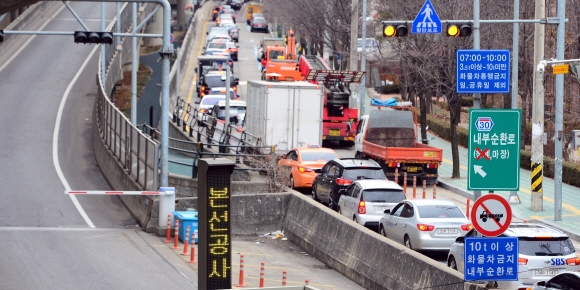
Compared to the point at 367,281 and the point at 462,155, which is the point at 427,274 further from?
the point at 462,155

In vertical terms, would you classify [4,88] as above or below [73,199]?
above

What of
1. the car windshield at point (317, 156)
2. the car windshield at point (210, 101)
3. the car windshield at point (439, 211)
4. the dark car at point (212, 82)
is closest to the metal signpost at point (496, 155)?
the car windshield at point (439, 211)

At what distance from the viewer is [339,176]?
28031 millimetres

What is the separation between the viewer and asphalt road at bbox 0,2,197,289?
63.4ft

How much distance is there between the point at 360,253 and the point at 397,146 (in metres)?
17.0

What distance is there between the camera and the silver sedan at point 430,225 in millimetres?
21109

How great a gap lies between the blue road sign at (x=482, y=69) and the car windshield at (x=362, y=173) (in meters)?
10.9

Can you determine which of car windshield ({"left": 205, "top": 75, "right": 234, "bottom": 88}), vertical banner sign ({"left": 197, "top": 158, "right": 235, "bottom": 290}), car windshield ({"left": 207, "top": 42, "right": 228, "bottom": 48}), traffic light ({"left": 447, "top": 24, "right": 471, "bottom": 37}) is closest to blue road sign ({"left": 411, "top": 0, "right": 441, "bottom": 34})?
traffic light ({"left": 447, "top": 24, "right": 471, "bottom": 37})

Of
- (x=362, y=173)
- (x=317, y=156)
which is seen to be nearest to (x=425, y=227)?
(x=362, y=173)

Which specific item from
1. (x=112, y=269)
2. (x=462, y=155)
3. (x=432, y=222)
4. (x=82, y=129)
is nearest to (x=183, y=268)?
(x=112, y=269)

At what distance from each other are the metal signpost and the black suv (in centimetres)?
1416

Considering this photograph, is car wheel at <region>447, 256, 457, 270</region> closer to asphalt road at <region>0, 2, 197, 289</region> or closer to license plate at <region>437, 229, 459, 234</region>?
license plate at <region>437, 229, 459, 234</region>

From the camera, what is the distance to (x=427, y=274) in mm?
16562

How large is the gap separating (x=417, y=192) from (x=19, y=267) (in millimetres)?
16418
